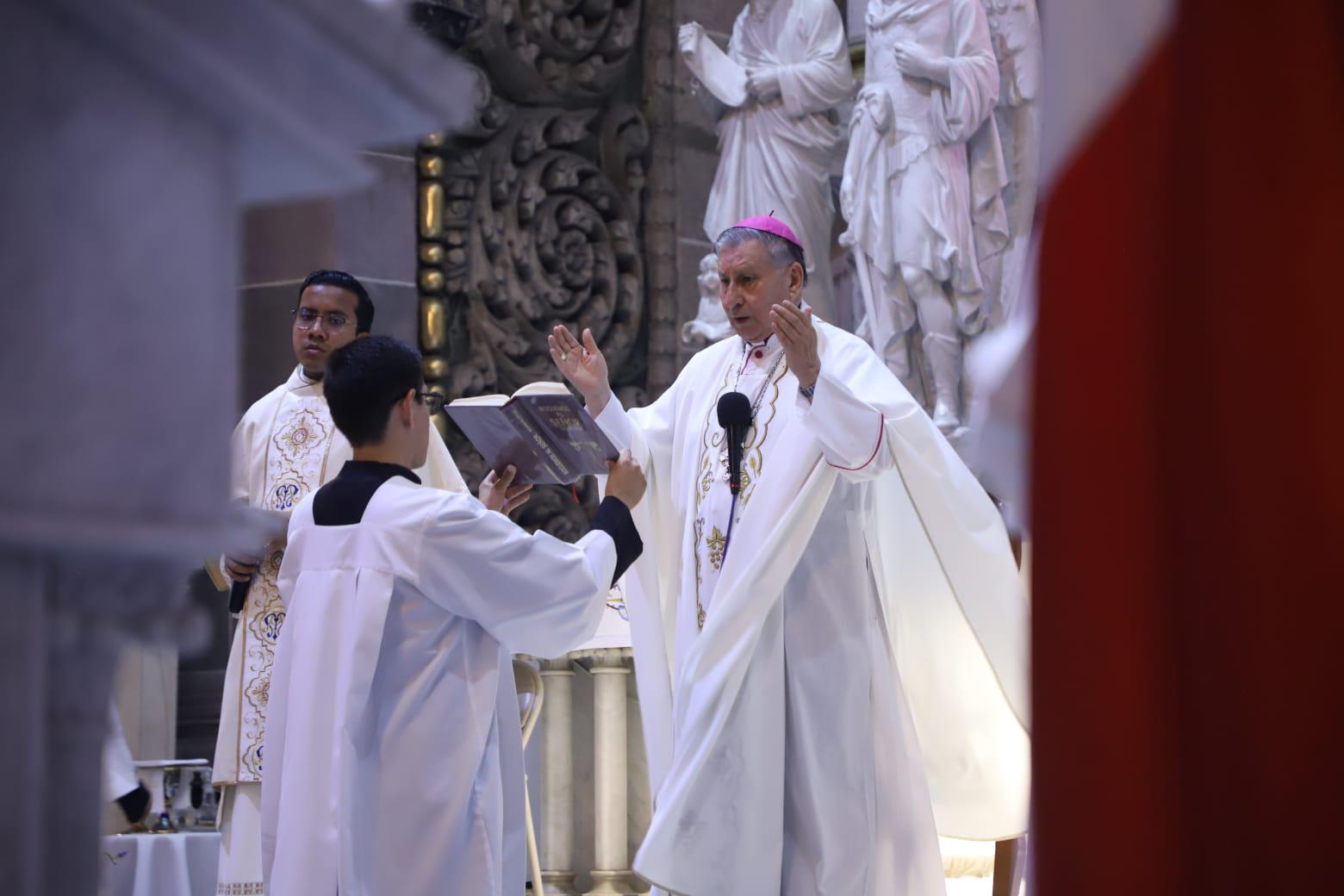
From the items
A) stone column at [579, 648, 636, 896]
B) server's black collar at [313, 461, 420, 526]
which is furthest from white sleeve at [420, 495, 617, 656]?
stone column at [579, 648, 636, 896]

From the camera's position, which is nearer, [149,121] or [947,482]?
[149,121]

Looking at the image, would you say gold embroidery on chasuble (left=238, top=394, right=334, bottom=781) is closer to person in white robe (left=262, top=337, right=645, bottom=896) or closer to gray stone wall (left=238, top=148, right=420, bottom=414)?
person in white robe (left=262, top=337, right=645, bottom=896)

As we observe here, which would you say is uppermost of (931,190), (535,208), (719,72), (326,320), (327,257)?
(719,72)

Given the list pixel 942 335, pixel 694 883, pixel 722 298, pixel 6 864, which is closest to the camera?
pixel 6 864

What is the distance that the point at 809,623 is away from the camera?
4.46m

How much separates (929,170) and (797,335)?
12.1 feet

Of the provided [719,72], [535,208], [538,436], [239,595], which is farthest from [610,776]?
[719,72]

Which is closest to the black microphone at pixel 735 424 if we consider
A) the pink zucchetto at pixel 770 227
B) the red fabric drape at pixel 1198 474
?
the pink zucchetto at pixel 770 227

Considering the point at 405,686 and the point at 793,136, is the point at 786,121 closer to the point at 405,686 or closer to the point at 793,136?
the point at 793,136

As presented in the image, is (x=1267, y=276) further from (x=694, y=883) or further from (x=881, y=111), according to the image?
(x=881, y=111)

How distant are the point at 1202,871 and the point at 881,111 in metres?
6.80

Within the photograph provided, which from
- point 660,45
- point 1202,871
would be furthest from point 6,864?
point 660,45

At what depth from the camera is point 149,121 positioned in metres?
1.11

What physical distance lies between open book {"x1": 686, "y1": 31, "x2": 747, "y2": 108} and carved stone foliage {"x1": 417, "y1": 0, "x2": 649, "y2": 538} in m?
0.79
